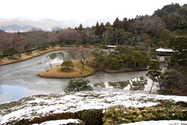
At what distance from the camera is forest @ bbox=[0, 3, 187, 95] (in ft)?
54.6

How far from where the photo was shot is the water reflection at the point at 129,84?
15438 millimetres

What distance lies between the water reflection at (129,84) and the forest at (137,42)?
3.85 m

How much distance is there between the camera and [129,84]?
16.4 metres

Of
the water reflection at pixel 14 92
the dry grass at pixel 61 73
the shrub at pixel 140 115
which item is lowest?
the water reflection at pixel 14 92

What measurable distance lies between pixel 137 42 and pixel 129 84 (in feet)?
71.3

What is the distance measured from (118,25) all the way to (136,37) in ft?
35.8

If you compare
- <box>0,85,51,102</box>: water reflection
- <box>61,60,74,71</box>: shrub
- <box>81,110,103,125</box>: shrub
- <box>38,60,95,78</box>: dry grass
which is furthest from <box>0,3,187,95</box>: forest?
<box>0,85,51,102</box>: water reflection

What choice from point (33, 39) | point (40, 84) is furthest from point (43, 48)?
point (40, 84)

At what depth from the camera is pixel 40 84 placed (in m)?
15.8

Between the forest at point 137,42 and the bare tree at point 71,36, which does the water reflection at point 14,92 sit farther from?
the bare tree at point 71,36

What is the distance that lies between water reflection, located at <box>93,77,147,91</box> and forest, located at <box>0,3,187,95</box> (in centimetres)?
385

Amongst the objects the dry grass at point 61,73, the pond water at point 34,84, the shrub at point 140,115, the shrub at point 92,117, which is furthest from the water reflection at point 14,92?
the shrub at point 140,115

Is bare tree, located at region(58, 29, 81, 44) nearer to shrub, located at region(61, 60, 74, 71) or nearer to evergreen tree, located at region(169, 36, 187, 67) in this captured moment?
shrub, located at region(61, 60, 74, 71)

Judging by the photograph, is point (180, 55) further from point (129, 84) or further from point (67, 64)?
point (67, 64)
